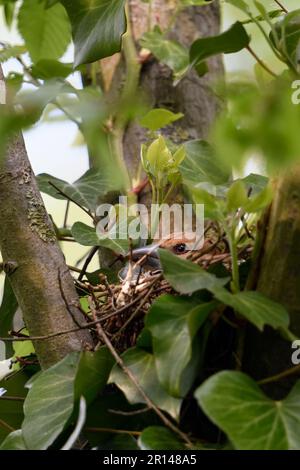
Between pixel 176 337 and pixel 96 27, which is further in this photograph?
pixel 96 27

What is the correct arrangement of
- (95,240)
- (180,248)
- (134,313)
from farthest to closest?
(180,248), (95,240), (134,313)

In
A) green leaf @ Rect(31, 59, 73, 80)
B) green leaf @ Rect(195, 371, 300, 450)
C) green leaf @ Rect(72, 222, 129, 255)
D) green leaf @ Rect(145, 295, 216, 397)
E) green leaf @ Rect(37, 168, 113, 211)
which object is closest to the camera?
green leaf @ Rect(195, 371, 300, 450)

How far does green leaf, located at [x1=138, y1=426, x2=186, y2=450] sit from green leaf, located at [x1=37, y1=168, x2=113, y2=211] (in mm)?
809

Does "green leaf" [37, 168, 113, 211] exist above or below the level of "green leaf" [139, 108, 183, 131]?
below

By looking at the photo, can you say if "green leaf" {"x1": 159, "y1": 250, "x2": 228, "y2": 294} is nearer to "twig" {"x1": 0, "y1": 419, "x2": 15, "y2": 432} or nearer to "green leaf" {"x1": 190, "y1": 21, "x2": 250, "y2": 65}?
"green leaf" {"x1": 190, "y1": 21, "x2": 250, "y2": 65}

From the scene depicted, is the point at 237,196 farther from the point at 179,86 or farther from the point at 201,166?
the point at 179,86

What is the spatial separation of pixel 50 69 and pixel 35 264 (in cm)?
100

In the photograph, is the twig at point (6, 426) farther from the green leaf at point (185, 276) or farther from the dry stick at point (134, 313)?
the green leaf at point (185, 276)

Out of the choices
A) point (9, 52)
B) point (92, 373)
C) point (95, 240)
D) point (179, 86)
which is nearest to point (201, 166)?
point (95, 240)

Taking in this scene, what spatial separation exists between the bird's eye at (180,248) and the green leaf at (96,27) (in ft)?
2.25

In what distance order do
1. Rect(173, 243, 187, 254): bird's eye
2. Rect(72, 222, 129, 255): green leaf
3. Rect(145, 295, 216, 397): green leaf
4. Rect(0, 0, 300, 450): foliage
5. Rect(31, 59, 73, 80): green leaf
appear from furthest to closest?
Rect(31, 59, 73, 80): green leaf < Rect(173, 243, 187, 254): bird's eye < Rect(72, 222, 129, 255): green leaf < Rect(145, 295, 216, 397): green leaf < Rect(0, 0, 300, 450): foliage

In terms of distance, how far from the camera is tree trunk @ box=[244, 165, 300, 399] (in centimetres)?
96

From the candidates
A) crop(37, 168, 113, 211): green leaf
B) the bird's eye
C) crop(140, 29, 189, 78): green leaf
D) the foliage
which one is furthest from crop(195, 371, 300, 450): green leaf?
crop(140, 29, 189, 78): green leaf

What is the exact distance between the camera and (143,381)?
103 centimetres
